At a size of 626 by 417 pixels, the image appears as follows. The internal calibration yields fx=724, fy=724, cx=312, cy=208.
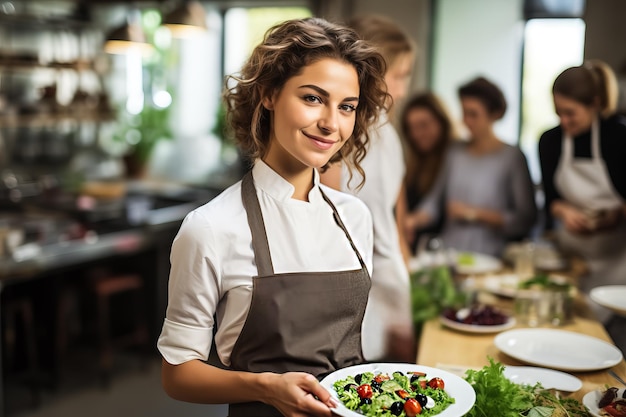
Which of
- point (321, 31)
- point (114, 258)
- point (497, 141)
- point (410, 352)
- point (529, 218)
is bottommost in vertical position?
point (114, 258)

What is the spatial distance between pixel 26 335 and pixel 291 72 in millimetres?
3430

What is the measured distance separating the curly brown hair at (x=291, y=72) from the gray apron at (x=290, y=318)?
0.10 metres

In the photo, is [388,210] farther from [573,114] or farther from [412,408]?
[412,408]

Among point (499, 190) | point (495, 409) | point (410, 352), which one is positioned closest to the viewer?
point (495, 409)

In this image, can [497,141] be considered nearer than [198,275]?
No

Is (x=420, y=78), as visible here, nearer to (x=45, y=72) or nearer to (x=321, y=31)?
(x=45, y=72)

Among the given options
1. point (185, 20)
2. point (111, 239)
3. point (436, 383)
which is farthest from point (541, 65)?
point (111, 239)

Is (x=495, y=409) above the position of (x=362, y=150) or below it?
below

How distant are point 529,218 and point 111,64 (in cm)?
441

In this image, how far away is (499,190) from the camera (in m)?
2.63

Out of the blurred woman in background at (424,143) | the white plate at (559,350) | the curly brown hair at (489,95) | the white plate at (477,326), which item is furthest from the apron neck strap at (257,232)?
the blurred woman in background at (424,143)

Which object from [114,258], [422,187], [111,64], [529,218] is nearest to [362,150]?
[529,218]

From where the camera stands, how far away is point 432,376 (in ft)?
4.07

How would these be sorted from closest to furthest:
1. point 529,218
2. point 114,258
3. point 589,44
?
point 589,44
point 529,218
point 114,258
